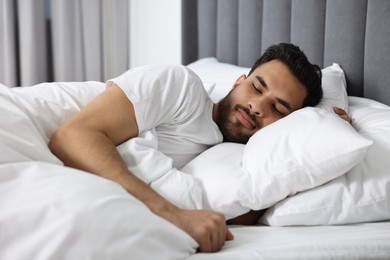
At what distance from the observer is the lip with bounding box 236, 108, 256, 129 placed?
4.44ft

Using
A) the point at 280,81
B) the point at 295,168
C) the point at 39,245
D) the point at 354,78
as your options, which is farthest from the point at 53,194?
the point at 354,78

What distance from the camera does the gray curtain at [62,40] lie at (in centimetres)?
277

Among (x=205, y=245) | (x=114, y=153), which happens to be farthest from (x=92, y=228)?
(x=114, y=153)

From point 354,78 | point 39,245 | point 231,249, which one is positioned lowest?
point 231,249

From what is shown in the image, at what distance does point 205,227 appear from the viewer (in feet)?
2.80

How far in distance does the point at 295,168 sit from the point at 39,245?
0.57 m

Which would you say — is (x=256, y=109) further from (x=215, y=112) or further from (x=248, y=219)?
(x=248, y=219)

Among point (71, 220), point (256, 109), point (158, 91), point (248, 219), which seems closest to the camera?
point (71, 220)

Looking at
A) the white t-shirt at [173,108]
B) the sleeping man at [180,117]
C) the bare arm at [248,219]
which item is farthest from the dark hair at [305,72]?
the bare arm at [248,219]

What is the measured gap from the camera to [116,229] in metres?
0.70

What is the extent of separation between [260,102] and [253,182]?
37cm

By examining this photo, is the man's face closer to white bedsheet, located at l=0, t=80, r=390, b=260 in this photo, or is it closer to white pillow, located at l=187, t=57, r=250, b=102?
white pillow, located at l=187, t=57, r=250, b=102

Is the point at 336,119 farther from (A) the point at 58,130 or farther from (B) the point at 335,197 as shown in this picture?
(A) the point at 58,130

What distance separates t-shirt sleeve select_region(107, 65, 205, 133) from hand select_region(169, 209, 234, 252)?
35cm
